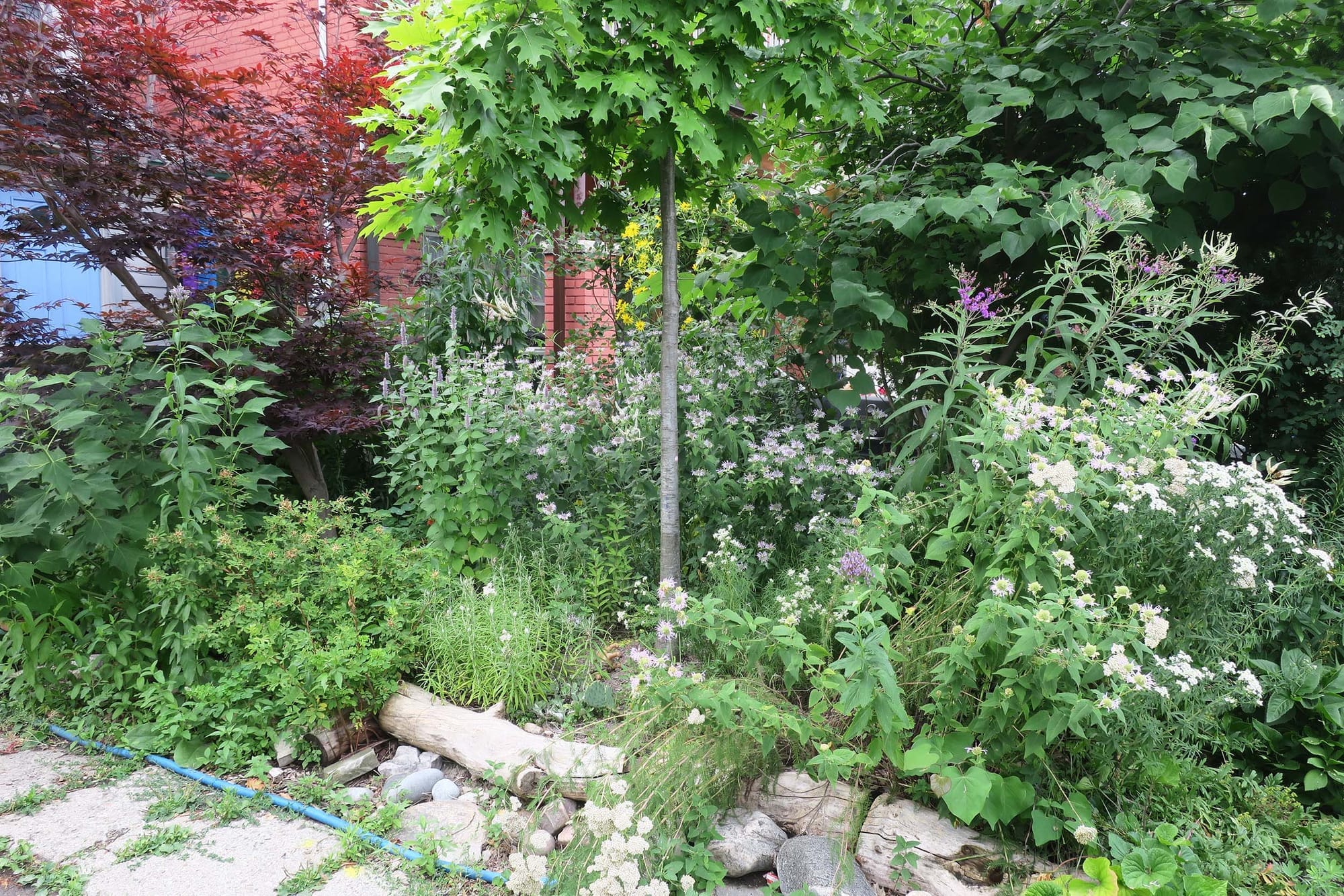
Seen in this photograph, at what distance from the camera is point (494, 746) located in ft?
9.12

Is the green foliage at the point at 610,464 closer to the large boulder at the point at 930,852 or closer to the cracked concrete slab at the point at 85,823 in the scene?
the large boulder at the point at 930,852

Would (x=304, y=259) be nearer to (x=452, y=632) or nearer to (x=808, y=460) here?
(x=452, y=632)

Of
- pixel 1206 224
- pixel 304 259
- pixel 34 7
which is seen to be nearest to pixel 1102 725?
pixel 1206 224

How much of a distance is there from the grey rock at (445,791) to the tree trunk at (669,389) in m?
1.17

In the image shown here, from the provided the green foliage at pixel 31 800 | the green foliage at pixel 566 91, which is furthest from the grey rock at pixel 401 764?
the green foliage at pixel 566 91

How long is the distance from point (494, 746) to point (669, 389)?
159 cm

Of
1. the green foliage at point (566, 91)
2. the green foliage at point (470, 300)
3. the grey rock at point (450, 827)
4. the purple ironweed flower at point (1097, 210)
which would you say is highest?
the green foliage at point (566, 91)

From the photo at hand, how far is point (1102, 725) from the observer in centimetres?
190

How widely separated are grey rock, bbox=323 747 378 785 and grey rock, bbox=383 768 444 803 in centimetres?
20

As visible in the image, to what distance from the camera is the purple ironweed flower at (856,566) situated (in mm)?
2441

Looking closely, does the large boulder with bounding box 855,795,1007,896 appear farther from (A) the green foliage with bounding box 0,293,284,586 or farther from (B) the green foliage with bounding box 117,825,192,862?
(A) the green foliage with bounding box 0,293,284,586

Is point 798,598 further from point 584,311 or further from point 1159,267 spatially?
→ point 584,311

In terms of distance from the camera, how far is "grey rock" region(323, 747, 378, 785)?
2842mm

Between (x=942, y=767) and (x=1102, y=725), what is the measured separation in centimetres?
45
